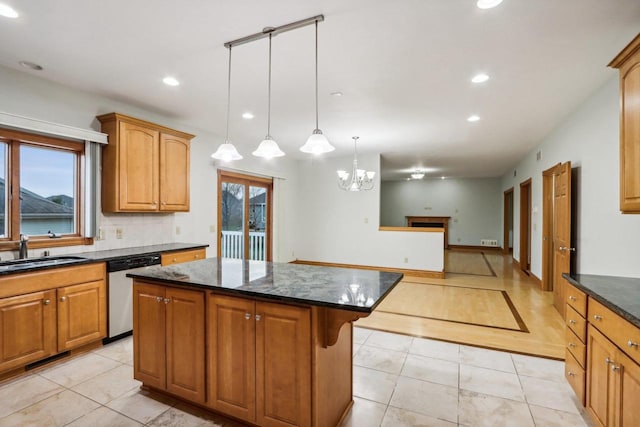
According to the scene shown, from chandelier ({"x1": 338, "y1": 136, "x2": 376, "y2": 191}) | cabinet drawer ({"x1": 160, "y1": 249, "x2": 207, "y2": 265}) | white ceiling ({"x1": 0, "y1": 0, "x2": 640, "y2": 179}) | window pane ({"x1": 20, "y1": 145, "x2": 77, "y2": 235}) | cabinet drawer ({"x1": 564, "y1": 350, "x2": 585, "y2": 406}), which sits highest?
white ceiling ({"x1": 0, "y1": 0, "x2": 640, "y2": 179})

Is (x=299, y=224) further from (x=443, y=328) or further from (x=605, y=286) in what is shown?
(x=605, y=286)

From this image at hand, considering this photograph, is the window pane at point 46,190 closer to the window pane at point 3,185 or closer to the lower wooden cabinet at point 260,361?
the window pane at point 3,185

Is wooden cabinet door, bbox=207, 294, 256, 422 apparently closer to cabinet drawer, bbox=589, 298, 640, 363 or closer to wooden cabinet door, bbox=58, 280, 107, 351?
wooden cabinet door, bbox=58, 280, 107, 351

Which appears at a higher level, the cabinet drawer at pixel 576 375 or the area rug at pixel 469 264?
the cabinet drawer at pixel 576 375

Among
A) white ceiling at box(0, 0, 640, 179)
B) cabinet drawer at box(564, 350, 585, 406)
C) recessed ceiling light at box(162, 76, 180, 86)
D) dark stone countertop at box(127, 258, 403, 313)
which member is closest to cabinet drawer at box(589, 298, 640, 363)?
cabinet drawer at box(564, 350, 585, 406)

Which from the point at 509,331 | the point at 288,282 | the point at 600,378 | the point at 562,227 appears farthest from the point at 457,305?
the point at 288,282

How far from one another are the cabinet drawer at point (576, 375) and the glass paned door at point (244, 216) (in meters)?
4.53

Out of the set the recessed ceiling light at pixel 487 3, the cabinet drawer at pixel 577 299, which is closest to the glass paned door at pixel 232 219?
the recessed ceiling light at pixel 487 3

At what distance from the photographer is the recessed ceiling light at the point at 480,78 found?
2.79 metres

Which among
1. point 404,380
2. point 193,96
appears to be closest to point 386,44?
point 193,96

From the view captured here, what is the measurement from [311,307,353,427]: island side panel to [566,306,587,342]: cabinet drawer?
57.6 inches

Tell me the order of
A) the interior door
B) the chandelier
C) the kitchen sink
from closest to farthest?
the kitchen sink < the interior door < the chandelier

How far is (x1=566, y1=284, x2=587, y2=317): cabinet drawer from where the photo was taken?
194 cm

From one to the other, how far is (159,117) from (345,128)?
2521 millimetres
